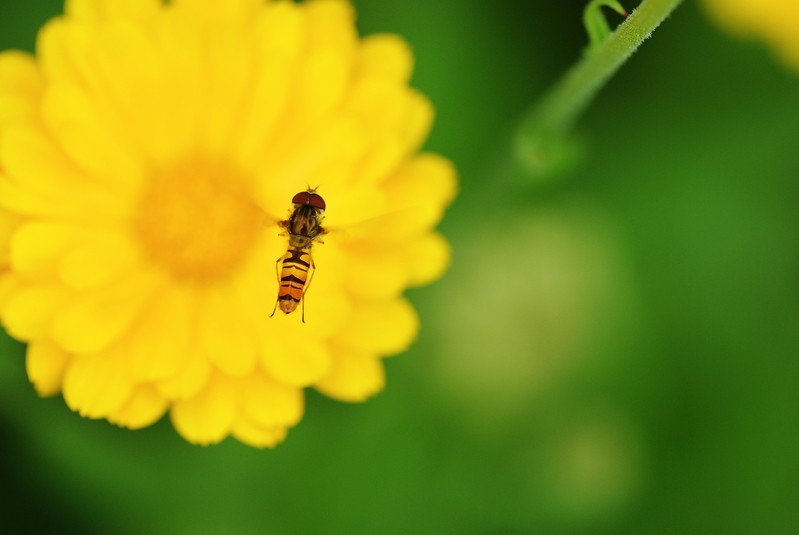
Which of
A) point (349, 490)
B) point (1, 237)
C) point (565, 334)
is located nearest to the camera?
point (1, 237)

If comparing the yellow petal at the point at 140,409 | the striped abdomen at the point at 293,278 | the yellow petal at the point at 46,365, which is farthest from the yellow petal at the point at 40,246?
the striped abdomen at the point at 293,278

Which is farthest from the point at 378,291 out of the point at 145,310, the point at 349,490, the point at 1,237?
the point at 349,490

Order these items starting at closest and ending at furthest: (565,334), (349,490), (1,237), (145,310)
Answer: (1,237) → (145,310) → (349,490) → (565,334)

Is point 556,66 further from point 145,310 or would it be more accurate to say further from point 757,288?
point 145,310

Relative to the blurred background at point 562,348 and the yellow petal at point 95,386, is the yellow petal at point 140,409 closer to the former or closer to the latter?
the yellow petal at point 95,386

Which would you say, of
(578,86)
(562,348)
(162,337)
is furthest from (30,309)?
(562,348)

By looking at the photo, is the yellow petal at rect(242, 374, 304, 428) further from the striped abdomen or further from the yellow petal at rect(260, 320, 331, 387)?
the striped abdomen

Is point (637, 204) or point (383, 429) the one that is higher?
point (637, 204)
